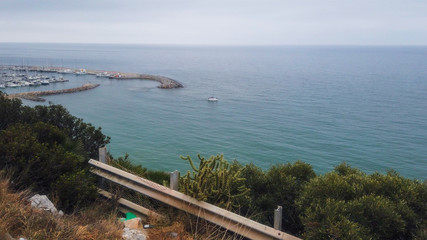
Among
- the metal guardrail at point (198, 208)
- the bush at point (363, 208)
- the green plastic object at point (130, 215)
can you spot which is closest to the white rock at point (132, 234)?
the metal guardrail at point (198, 208)

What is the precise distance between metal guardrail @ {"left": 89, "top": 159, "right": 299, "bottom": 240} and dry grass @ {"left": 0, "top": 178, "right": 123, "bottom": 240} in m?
0.98

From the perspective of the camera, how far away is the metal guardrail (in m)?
5.10

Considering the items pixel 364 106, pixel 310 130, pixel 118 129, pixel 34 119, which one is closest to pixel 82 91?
pixel 118 129

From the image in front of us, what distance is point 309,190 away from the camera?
600cm

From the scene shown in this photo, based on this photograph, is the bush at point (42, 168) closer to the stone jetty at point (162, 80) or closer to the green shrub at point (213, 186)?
the green shrub at point (213, 186)

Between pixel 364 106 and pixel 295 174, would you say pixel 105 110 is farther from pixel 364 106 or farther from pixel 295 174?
pixel 295 174

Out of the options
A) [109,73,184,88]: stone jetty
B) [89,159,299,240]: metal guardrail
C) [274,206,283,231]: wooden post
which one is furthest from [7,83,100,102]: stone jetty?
[274,206,283,231]: wooden post

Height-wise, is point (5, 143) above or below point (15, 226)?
above

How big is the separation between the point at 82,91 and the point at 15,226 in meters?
70.7

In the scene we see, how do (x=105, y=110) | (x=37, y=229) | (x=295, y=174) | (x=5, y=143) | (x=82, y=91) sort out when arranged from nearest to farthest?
(x=37, y=229) → (x=5, y=143) → (x=295, y=174) → (x=105, y=110) → (x=82, y=91)

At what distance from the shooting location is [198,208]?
568cm

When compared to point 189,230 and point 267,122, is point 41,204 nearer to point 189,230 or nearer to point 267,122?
point 189,230

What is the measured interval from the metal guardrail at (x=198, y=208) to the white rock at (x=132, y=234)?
2.79 ft

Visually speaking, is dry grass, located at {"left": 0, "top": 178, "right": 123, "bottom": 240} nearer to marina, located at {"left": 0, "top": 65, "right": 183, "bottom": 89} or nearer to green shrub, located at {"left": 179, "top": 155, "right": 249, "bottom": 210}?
green shrub, located at {"left": 179, "top": 155, "right": 249, "bottom": 210}
